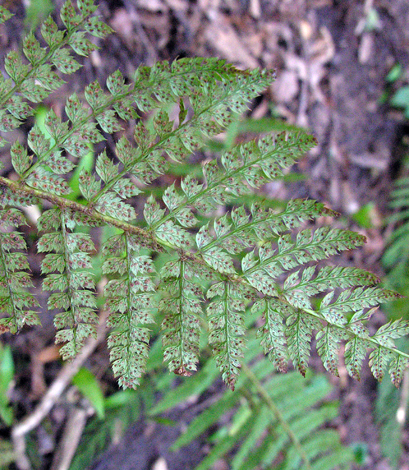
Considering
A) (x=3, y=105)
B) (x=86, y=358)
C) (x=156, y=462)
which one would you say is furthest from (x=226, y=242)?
(x=156, y=462)

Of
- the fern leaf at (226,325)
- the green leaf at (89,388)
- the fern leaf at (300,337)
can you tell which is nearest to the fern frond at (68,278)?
the fern leaf at (226,325)

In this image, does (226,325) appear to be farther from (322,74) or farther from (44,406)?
(322,74)

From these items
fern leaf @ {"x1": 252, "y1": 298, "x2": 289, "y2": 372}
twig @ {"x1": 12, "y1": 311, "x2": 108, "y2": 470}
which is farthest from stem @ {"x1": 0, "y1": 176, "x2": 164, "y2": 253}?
twig @ {"x1": 12, "y1": 311, "x2": 108, "y2": 470}

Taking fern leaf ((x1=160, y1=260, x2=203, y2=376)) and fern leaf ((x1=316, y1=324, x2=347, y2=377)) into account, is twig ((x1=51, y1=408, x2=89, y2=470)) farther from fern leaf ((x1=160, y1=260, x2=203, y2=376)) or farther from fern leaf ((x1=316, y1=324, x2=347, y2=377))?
fern leaf ((x1=316, y1=324, x2=347, y2=377))

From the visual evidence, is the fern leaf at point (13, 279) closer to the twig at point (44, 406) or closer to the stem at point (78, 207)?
the stem at point (78, 207)

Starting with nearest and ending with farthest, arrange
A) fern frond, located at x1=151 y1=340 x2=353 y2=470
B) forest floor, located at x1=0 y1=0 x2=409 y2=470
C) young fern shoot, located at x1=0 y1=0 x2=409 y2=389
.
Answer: young fern shoot, located at x1=0 y1=0 x2=409 y2=389
fern frond, located at x1=151 y1=340 x2=353 y2=470
forest floor, located at x1=0 y1=0 x2=409 y2=470

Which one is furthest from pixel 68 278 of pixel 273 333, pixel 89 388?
pixel 89 388

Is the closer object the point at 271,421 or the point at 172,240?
the point at 172,240
